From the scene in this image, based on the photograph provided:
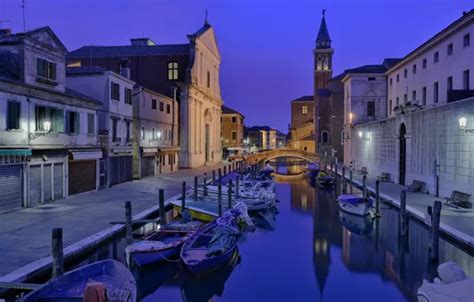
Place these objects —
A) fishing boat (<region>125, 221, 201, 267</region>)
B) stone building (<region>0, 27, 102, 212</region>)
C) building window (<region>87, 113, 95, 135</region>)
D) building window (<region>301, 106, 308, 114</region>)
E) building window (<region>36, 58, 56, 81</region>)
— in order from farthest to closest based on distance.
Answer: building window (<region>301, 106, 308, 114</region>)
building window (<region>87, 113, 95, 135</region>)
building window (<region>36, 58, 56, 81</region>)
stone building (<region>0, 27, 102, 212</region>)
fishing boat (<region>125, 221, 201, 267</region>)

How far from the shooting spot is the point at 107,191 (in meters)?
28.2

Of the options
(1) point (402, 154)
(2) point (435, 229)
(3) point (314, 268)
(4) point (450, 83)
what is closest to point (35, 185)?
(3) point (314, 268)

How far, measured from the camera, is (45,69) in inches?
883

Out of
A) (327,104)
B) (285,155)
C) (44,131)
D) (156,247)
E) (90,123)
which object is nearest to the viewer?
(156,247)

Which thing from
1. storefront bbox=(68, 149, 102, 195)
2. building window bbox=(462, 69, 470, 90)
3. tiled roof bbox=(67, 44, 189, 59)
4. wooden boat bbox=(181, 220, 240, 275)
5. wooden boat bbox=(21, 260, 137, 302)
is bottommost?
wooden boat bbox=(181, 220, 240, 275)

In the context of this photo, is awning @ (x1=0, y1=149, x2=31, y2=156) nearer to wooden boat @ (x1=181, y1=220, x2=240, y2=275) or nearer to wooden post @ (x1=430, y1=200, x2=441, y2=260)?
wooden boat @ (x1=181, y1=220, x2=240, y2=275)

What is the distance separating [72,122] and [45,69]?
396cm

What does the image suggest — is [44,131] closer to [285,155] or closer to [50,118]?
[50,118]

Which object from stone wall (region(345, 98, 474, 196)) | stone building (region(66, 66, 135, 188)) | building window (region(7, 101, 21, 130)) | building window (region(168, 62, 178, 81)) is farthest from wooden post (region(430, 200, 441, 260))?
building window (region(168, 62, 178, 81))

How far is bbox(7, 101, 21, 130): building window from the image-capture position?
19.7 metres

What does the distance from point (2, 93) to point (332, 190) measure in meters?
27.9

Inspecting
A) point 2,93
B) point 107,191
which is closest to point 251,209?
point 107,191

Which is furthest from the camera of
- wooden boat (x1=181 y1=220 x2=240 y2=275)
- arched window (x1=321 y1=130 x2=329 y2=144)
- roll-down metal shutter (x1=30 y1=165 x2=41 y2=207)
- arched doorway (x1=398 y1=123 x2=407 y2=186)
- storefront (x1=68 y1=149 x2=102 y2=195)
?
arched window (x1=321 y1=130 x2=329 y2=144)

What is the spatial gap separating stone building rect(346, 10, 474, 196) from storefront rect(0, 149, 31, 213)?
67.5 feet
